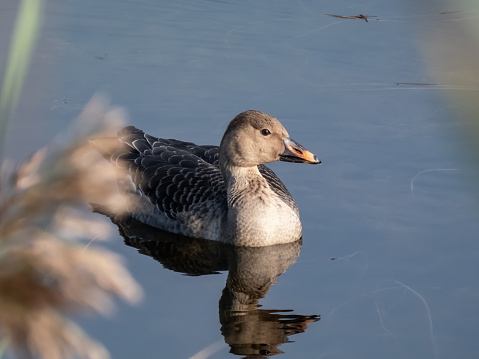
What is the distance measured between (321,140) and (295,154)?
59.8 inches

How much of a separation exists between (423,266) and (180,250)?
6.61ft

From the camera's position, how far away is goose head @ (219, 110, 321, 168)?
6.55 m

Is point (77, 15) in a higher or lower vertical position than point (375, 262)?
higher

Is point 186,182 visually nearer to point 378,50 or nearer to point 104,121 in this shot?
point 378,50

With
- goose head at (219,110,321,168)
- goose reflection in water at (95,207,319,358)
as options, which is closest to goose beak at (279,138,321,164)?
goose head at (219,110,321,168)

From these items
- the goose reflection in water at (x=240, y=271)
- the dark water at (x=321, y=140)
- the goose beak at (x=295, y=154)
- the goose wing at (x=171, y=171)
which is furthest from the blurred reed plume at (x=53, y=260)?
the goose wing at (x=171, y=171)

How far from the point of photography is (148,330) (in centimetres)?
498

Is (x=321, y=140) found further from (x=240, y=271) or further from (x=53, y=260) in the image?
(x=53, y=260)

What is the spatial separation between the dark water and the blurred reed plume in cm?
26

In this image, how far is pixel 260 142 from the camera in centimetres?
660

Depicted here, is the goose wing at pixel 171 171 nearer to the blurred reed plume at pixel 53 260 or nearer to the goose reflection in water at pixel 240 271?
the goose reflection in water at pixel 240 271

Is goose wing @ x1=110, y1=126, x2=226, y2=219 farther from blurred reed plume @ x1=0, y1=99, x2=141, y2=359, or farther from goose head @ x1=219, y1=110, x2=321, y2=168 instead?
blurred reed plume @ x1=0, y1=99, x2=141, y2=359

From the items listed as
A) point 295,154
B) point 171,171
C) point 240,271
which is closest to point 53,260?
point 240,271

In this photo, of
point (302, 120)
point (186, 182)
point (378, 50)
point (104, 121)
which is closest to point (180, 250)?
point (186, 182)
